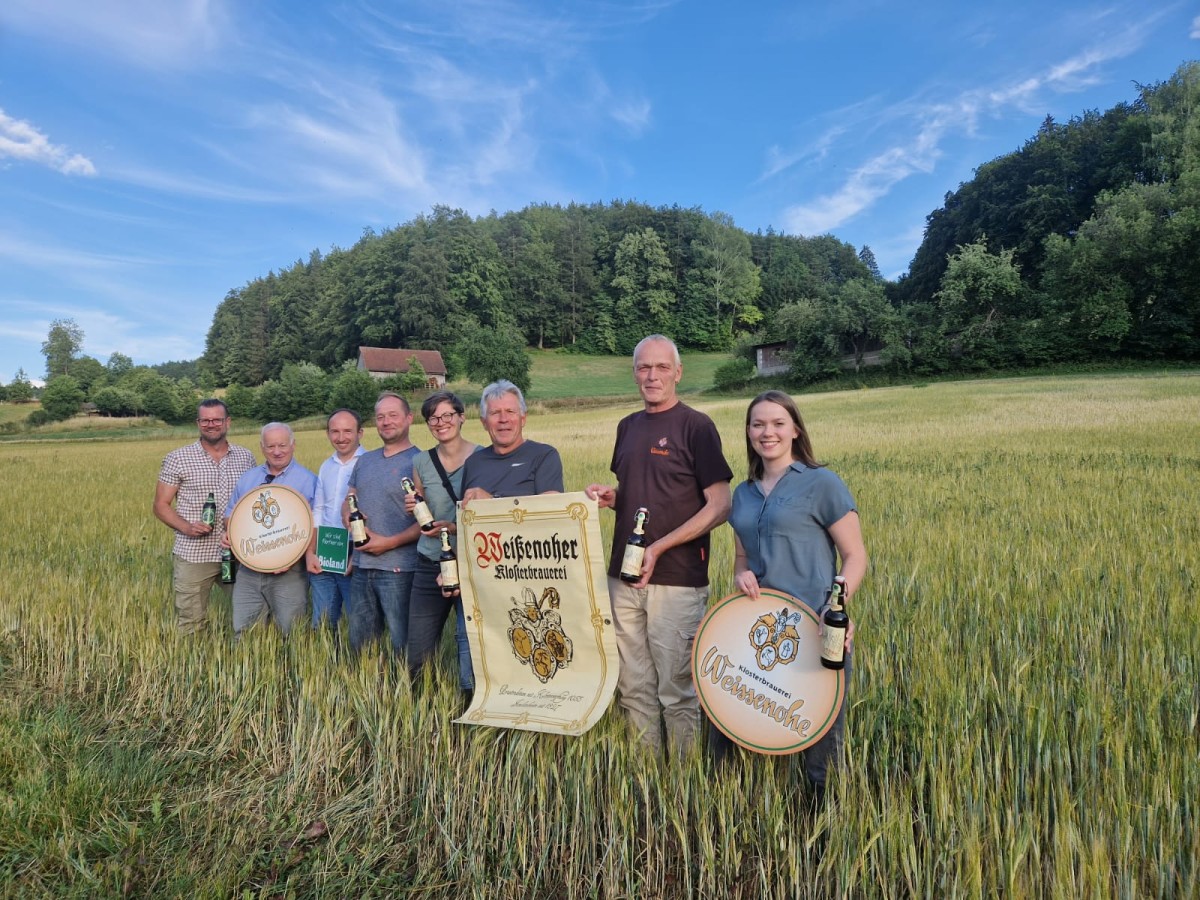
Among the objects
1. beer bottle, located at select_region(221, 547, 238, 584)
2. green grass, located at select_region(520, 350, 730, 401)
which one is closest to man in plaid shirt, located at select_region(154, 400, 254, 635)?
beer bottle, located at select_region(221, 547, 238, 584)

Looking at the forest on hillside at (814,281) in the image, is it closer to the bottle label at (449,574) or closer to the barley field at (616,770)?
the barley field at (616,770)

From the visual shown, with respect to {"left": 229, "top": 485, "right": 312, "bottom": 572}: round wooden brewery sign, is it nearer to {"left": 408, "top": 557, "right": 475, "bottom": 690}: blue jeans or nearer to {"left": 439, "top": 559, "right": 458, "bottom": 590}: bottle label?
{"left": 408, "top": 557, "right": 475, "bottom": 690}: blue jeans

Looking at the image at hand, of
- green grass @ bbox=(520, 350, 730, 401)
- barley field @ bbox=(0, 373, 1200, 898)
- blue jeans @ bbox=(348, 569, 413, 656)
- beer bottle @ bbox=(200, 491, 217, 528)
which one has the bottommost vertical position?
barley field @ bbox=(0, 373, 1200, 898)

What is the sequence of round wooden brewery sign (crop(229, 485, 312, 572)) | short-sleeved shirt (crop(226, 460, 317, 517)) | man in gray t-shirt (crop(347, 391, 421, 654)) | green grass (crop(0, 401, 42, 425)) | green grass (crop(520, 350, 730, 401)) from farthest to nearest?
green grass (crop(520, 350, 730, 401)) → green grass (crop(0, 401, 42, 425)) → short-sleeved shirt (crop(226, 460, 317, 517)) → round wooden brewery sign (crop(229, 485, 312, 572)) → man in gray t-shirt (crop(347, 391, 421, 654))

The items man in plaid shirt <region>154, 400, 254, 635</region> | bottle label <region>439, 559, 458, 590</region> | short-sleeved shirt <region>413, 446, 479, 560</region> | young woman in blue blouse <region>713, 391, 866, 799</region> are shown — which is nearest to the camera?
young woman in blue blouse <region>713, 391, 866, 799</region>

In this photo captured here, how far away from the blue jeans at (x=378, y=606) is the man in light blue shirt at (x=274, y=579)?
0.62 meters

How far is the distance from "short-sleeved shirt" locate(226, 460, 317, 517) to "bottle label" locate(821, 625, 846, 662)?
4140 mm

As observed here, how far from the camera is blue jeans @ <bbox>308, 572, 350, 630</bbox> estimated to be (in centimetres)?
514

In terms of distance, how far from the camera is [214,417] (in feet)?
18.4

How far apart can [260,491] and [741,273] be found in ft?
338

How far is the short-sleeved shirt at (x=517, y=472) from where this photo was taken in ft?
12.8

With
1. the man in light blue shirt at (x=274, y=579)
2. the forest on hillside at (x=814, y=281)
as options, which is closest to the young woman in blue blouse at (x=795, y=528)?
the man in light blue shirt at (x=274, y=579)

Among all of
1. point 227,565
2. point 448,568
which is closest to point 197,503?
point 227,565

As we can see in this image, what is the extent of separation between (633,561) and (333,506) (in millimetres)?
3002
